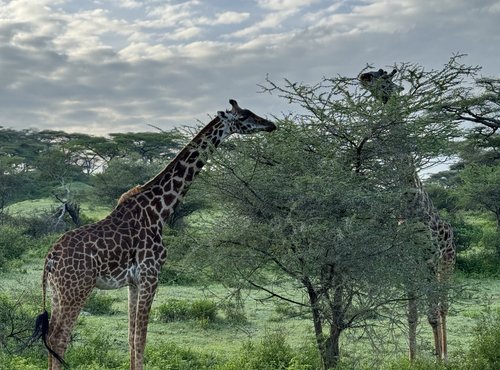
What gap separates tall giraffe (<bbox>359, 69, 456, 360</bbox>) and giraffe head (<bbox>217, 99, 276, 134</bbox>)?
1179 mm

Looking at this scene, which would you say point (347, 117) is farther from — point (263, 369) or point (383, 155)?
point (263, 369)

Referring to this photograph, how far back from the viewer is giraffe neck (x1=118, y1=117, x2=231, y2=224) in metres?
6.17

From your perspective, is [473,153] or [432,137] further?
[473,153]

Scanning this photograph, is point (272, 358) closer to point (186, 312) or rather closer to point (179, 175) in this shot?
point (179, 175)

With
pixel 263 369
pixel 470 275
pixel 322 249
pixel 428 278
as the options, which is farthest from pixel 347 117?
pixel 470 275

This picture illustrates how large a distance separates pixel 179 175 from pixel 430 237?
8.92 feet

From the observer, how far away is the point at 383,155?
6.18 m

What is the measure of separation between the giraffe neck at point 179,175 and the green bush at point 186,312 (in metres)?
4.40

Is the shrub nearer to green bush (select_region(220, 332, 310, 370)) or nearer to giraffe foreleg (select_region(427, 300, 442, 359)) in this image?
green bush (select_region(220, 332, 310, 370))

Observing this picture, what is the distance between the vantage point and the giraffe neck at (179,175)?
6.17 m

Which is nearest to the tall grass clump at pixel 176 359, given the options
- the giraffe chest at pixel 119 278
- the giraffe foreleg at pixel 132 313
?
the giraffe foreleg at pixel 132 313

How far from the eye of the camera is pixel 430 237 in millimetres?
6520

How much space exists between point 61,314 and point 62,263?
1.47ft

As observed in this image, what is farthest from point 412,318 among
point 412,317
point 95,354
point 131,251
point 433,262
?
point 95,354
